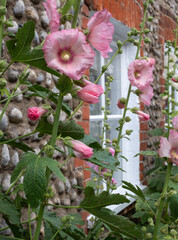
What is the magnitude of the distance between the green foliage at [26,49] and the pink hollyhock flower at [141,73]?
0.52 meters

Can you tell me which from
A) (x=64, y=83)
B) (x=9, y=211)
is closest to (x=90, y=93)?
(x=64, y=83)

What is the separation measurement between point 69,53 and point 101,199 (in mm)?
365

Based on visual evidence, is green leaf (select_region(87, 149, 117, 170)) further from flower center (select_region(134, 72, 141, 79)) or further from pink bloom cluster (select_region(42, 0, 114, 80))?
flower center (select_region(134, 72, 141, 79))

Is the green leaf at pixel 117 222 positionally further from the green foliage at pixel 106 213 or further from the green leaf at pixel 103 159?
the green leaf at pixel 103 159

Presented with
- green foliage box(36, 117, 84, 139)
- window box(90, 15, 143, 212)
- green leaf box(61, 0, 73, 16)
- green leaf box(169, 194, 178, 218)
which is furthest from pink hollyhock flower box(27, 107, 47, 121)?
window box(90, 15, 143, 212)

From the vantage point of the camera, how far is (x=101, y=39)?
75 cm

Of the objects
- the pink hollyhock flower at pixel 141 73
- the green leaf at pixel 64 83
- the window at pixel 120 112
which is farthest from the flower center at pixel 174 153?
the window at pixel 120 112

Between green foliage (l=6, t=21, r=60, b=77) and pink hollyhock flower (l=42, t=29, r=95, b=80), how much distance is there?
53 millimetres

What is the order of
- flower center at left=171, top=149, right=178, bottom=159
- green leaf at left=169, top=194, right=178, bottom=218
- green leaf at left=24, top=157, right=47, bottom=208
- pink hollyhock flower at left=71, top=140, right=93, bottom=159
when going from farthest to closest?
green leaf at left=169, top=194, right=178, bottom=218
flower center at left=171, top=149, right=178, bottom=159
pink hollyhock flower at left=71, top=140, right=93, bottom=159
green leaf at left=24, top=157, right=47, bottom=208

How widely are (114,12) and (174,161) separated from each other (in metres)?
1.70

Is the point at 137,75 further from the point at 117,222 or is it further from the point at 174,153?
the point at 117,222

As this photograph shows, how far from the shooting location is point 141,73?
118 cm

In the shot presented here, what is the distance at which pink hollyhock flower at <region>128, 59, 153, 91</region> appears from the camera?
1.16m

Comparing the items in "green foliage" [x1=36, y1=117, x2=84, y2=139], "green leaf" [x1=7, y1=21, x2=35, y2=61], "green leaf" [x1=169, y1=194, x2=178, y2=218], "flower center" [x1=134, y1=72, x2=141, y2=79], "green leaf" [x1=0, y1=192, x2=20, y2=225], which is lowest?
"green leaf" [x1=169, y1=194, x2=178, y2=218]
